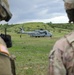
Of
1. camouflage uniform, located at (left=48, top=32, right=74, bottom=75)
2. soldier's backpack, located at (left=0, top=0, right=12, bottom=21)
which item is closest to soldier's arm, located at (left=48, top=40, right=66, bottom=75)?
camouflage uniform, located at (left=48, top=32, right=74, bottom=75)

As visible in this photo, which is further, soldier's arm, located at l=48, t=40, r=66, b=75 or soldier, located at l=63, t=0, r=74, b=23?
soldier, located at l=63, t=0, r=74, b=23

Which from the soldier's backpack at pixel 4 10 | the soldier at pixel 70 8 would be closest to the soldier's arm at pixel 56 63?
the soldier at pixel 70 8

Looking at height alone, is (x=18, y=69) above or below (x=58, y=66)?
below

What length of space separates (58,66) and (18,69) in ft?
47.2

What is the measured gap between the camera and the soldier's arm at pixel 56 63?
4.21 meters

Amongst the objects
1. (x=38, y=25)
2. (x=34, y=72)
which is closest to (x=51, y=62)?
(x=34, y=72)

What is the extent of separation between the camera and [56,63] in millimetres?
4227

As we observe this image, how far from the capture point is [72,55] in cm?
425

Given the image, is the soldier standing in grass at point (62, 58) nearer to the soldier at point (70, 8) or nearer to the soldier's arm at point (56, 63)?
the soldier's arm at point (56, 63)

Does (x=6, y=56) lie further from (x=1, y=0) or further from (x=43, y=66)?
(x=43, y=66)

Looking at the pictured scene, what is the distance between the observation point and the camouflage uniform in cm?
422

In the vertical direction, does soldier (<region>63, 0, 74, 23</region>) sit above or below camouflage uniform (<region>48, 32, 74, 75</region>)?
above

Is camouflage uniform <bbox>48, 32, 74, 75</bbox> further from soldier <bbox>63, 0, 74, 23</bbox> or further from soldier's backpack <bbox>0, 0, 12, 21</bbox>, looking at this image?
soldier's backpack <bbox>0, 0, 12, 21</bbox>

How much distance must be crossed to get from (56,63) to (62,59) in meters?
0.07
